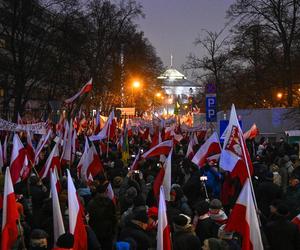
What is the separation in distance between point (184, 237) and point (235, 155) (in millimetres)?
1815

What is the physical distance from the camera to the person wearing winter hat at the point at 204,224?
24.5 ft

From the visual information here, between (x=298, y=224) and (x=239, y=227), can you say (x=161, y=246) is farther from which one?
(x=298, y=224)

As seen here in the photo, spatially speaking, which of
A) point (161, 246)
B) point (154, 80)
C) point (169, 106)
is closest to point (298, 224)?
point (161, 246)

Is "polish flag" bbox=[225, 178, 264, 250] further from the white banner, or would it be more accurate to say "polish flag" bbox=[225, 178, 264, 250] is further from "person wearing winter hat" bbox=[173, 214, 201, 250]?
the white banner

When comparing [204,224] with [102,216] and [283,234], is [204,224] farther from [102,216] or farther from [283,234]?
[102,216]

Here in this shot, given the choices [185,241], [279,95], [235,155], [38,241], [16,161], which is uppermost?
[279,95]

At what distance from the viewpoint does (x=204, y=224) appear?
297 inches

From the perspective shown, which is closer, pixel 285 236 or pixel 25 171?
pixel 285 236

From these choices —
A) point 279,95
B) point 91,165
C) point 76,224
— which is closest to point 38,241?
point 76,224

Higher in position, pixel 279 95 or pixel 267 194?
pixel 279 95

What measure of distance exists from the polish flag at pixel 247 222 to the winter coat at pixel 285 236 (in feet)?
3.63

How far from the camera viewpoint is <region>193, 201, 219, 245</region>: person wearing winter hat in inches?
295

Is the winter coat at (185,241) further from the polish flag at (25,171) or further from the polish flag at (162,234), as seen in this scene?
the polish flag at (25,171)

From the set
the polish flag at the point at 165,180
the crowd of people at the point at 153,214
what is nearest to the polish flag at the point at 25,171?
the crowd of people at the point at 153,214
